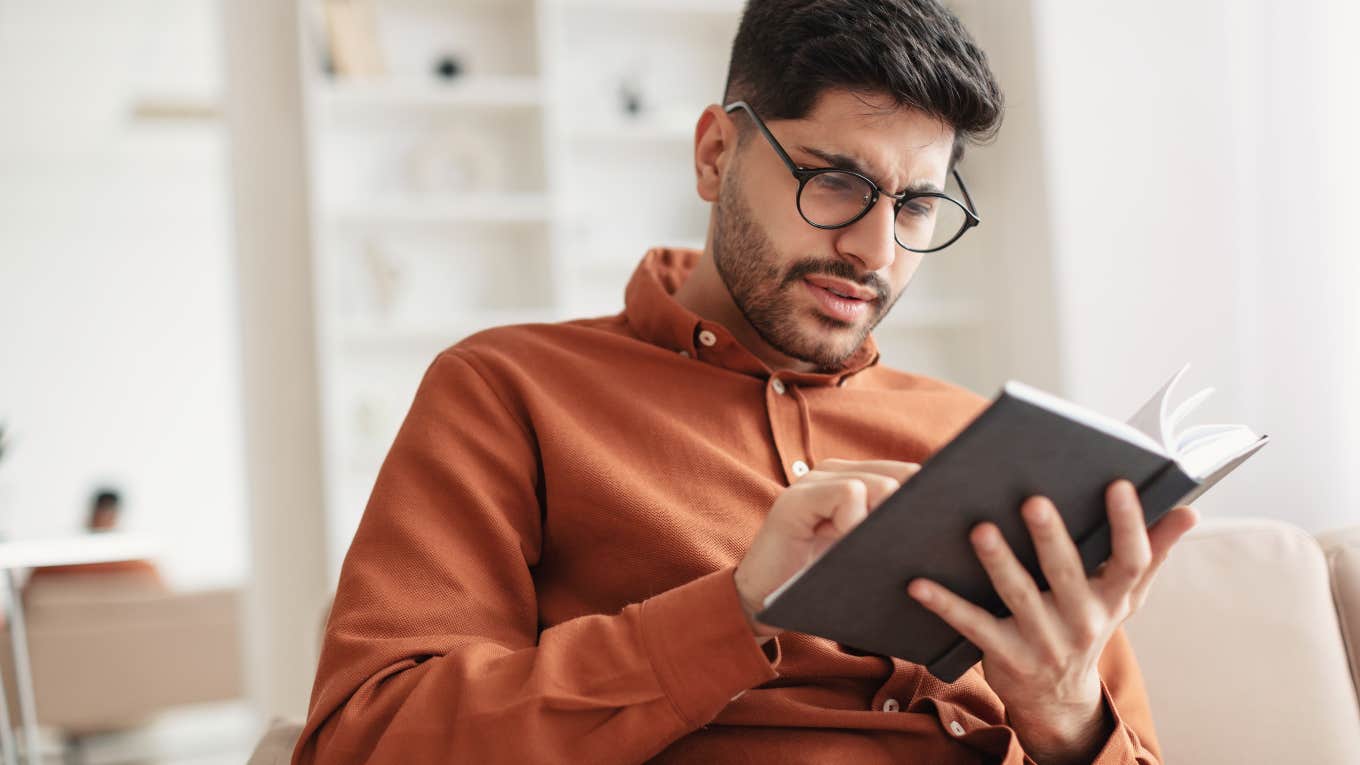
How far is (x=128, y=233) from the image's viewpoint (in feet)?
26.1

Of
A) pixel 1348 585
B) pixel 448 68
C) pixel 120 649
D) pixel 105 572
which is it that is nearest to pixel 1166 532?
pixel 1348 585

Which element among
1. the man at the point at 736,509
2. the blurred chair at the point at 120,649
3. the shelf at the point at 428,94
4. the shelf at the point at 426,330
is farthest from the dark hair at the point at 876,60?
the blurred chair at the point at 120,649

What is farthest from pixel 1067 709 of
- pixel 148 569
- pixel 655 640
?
pixel 148 569

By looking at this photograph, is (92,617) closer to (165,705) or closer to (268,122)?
(165,705)

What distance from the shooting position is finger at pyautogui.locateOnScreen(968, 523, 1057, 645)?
0.80 m

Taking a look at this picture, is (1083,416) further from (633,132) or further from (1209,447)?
(633,132)

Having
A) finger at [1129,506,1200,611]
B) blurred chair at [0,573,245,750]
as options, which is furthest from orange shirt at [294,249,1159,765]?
blurred chair at [0,573,245,750]

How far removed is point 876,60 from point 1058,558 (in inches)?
23.1

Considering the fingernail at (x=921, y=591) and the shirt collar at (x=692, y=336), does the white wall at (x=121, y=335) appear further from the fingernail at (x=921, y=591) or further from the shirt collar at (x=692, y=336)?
the fingernail at (x=921, y=591)

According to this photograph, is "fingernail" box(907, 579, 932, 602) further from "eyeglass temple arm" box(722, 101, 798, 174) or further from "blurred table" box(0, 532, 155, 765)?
"blurred table" box(0, 532, 155, 765)

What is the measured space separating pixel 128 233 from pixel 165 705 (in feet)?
14.7

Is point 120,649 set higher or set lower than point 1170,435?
lower

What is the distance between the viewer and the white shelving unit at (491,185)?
Result: 3.23m

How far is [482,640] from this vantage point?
0.98 meters
